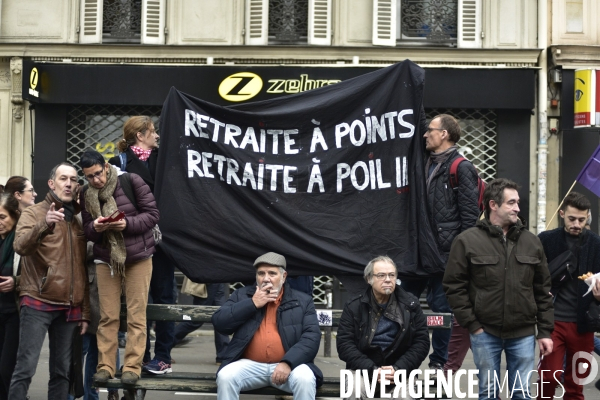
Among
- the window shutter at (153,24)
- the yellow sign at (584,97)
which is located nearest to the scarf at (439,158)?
the yellow sign at (584,97)

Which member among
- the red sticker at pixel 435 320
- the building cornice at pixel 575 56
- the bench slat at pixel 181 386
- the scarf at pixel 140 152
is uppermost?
the building cornice at pixel 575 56

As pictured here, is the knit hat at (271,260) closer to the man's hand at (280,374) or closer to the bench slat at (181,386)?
the man's hand at (280,374)

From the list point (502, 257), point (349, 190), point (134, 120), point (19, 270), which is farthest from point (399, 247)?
point (19, 270)

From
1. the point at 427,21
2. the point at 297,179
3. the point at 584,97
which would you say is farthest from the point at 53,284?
the point at 584,97

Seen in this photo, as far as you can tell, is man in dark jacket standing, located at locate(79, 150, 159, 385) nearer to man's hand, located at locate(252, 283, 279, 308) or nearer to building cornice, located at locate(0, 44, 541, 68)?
man's hand, located at locate(252, 283, 279, 308)

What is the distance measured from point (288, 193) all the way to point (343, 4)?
862 cm

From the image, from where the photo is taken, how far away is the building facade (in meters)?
15.8

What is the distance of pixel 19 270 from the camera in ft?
26.8

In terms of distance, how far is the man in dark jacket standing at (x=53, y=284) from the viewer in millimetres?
7629

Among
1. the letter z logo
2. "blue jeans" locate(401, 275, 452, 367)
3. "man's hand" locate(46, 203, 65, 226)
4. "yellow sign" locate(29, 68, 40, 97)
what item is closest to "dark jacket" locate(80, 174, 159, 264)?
"man's hand" locate(46, 203, 65, 226)

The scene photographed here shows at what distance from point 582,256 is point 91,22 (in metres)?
10.8

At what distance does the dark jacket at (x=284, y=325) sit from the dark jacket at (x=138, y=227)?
813 mm

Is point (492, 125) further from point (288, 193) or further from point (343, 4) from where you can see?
point (288, 193)

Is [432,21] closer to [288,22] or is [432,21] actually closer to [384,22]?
[384,22]
